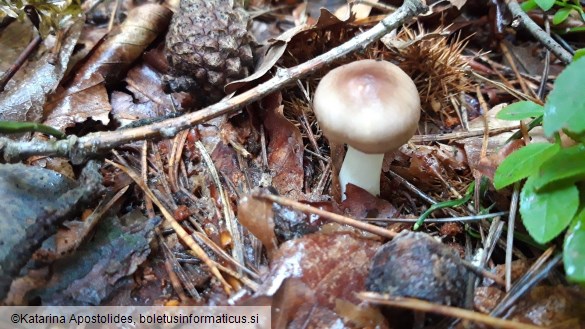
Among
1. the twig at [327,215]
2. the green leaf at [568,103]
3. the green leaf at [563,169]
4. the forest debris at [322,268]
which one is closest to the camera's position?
the green leaf at [568,103]

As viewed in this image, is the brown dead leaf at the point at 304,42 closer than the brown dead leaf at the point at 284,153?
No

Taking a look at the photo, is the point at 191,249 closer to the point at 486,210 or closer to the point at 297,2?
the point at 486,210

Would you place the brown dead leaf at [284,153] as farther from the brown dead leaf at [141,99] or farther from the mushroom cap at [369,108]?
the brown dead leaf at [141,99]

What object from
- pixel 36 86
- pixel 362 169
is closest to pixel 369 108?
pixel 362 169

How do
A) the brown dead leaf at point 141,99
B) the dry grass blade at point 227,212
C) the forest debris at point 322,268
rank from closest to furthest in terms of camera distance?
the forest debris at point 322,268
the dry grass blade at point 227,212
the brown dead leaf at point 141,99

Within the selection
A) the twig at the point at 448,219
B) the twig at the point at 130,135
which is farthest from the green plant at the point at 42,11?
the twig at the point at 448,219

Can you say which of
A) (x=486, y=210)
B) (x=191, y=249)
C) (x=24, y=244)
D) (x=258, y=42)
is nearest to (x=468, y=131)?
(x=486, y=210)

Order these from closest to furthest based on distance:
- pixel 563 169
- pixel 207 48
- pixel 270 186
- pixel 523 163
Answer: pixel 563 169
pixel 523 163
pixel 270 186
pixel 207 48

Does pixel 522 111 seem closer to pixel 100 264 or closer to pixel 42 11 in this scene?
pixel 100 264
